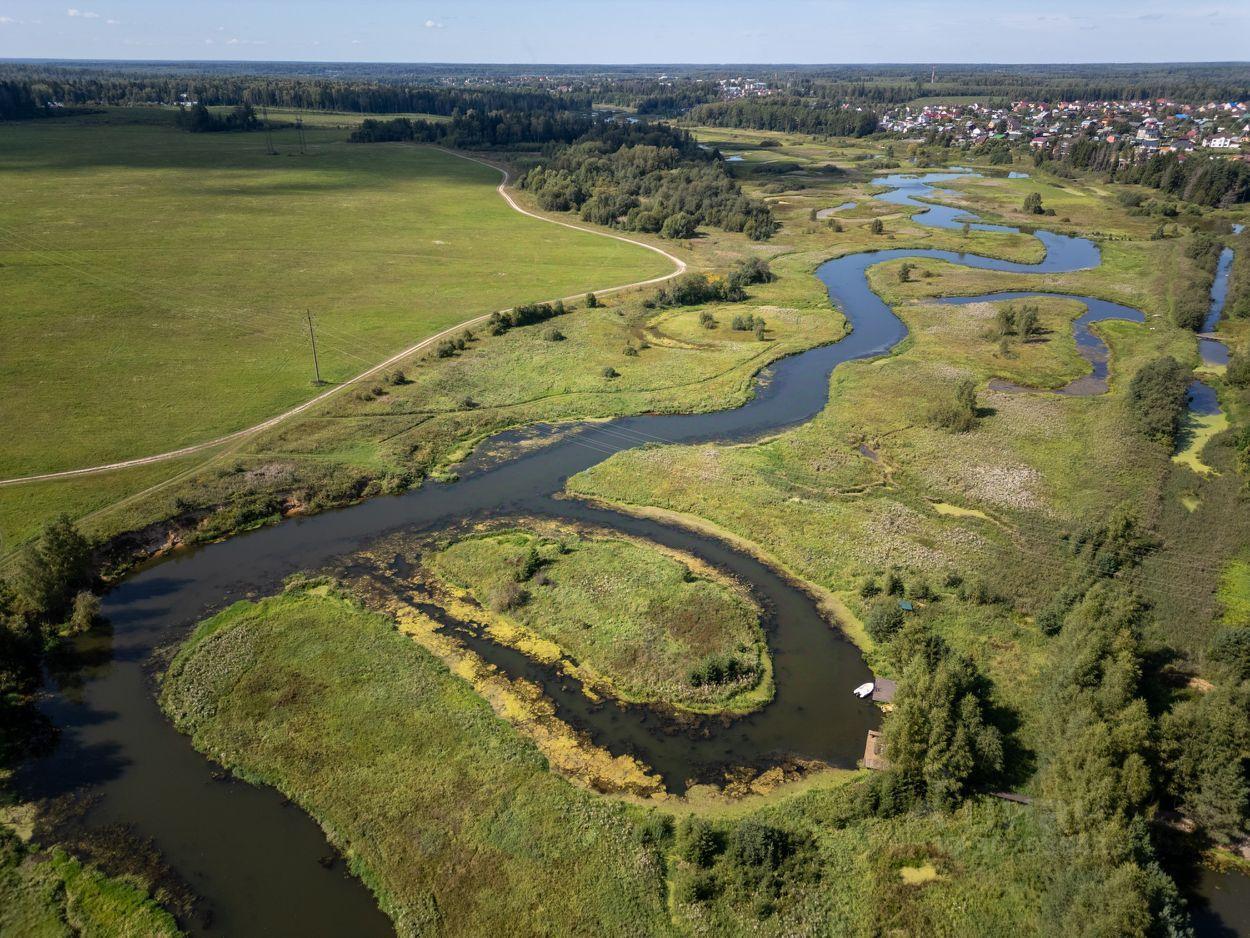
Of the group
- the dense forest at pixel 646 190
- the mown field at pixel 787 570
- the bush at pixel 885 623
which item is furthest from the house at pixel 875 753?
the dense forest at pixel 646 190

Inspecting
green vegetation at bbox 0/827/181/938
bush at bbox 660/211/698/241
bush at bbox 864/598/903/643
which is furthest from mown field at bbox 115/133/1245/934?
bush at bbox 660/211/698/241

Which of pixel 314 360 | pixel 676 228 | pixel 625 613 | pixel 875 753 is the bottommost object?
pixel 875 753

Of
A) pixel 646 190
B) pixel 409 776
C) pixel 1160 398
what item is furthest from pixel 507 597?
pixel 646 190

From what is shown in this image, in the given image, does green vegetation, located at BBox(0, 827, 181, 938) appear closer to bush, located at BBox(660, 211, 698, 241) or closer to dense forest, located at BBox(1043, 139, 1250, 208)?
bush, located at BBox(660, 211, 698, 241)

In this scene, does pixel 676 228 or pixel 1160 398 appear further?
pixel 676 228

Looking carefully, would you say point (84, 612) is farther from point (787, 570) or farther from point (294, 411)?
point (787, 570)

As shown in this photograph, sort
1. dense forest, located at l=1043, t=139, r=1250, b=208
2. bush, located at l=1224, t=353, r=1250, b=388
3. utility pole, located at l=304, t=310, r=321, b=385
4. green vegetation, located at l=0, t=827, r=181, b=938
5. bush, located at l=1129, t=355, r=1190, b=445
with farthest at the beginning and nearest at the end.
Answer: dense forest, located at l=1043, t=139, r=1250, b=208 → bush, located at l=1224, t=353, r=1250, b=388 → utility pole, located at l=304, t=310, r=321, b=385 → bush, located at l=1129, t=355, r=1190, b=445 → green vegetation, located at l=0, t=827, r=181, b=938

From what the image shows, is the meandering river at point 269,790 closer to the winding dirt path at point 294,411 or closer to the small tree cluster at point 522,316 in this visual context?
the winding dirt path at point 294,411
